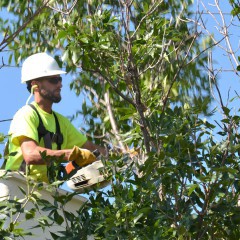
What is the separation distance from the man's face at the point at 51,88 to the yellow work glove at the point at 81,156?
25.8 inches

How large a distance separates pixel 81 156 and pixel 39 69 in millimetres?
1001

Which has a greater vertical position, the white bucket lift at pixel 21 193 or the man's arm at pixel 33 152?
the man's arm at pixel 33 152

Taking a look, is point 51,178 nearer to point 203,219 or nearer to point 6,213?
point 6,213

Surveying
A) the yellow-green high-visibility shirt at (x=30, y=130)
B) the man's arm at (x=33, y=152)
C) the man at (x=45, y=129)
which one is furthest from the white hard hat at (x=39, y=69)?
the man's arm at (x=33, y=152)

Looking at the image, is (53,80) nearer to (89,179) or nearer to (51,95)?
(51,95)

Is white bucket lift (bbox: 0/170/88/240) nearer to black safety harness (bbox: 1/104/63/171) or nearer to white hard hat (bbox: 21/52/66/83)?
black safety harness (bbox: 1/104/63/171)

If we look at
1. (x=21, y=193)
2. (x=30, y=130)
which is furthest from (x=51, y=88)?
(x=21, y=193)

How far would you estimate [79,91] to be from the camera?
10555 millimetres

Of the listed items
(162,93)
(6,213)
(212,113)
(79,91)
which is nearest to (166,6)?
(79,91)

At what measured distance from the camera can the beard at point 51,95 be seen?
664 centimetres

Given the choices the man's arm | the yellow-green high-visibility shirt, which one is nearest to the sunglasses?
the yellow-green high-visibility shirt

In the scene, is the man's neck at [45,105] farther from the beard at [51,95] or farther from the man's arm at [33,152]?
the man's arm at [33,152]

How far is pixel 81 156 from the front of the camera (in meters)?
6.09

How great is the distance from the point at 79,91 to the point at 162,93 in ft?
A: 13.5
